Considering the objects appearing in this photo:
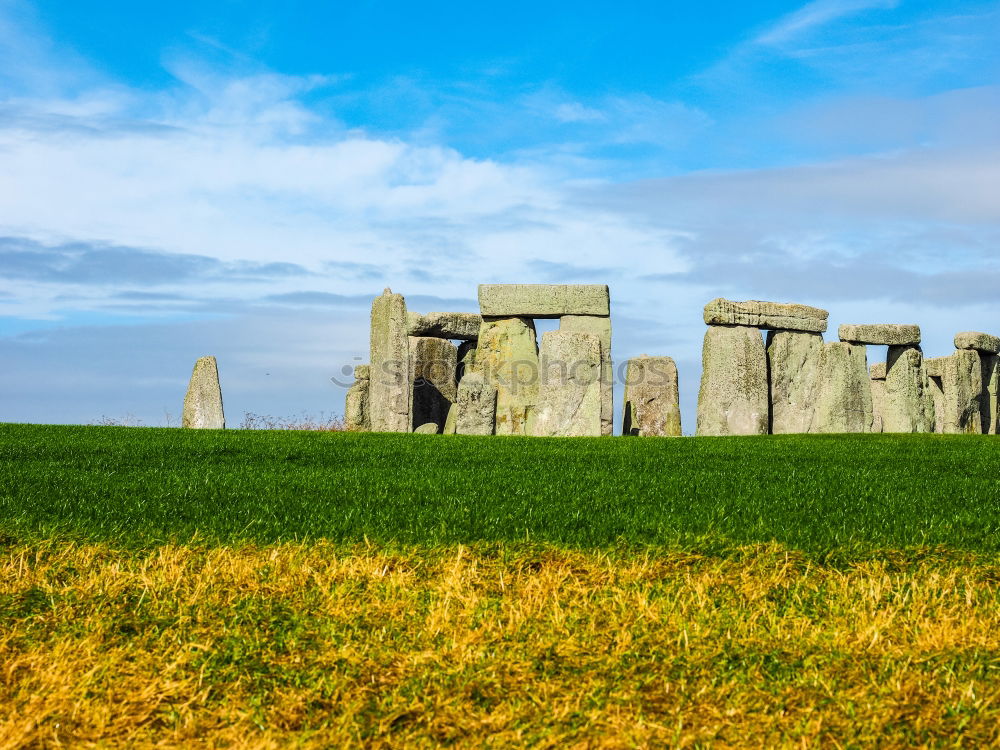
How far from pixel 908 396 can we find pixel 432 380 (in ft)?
29.5

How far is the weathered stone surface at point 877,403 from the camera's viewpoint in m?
22.5

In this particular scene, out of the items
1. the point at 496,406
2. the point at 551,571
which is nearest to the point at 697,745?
the point at 551,571

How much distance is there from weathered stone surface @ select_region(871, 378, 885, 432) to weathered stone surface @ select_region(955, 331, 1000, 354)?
177cm

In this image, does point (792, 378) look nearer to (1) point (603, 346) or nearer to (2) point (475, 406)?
(1) point (603, 346)

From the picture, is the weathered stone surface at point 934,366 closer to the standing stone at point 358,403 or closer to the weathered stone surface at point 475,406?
the weathered stone surface at point 475,406

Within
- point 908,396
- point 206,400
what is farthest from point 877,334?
point 206,400

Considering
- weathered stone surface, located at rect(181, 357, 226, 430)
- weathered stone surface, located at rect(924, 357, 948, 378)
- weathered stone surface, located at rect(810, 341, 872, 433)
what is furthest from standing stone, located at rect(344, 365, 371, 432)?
weathered stone surface, located at rect(924, 357, 948, 378)

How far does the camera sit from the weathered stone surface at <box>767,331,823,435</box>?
1827 centimetres

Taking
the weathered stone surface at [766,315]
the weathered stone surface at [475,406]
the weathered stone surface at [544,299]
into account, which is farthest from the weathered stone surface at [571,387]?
the weathered stone surface at [766,315]

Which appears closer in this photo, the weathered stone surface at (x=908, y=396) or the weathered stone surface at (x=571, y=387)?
the weathered stone surface at (x=571, y=387)

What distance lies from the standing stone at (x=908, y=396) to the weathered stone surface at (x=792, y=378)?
217 centimetres

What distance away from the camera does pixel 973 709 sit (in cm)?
389

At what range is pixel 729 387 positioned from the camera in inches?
680

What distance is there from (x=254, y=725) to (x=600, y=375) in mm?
12243
